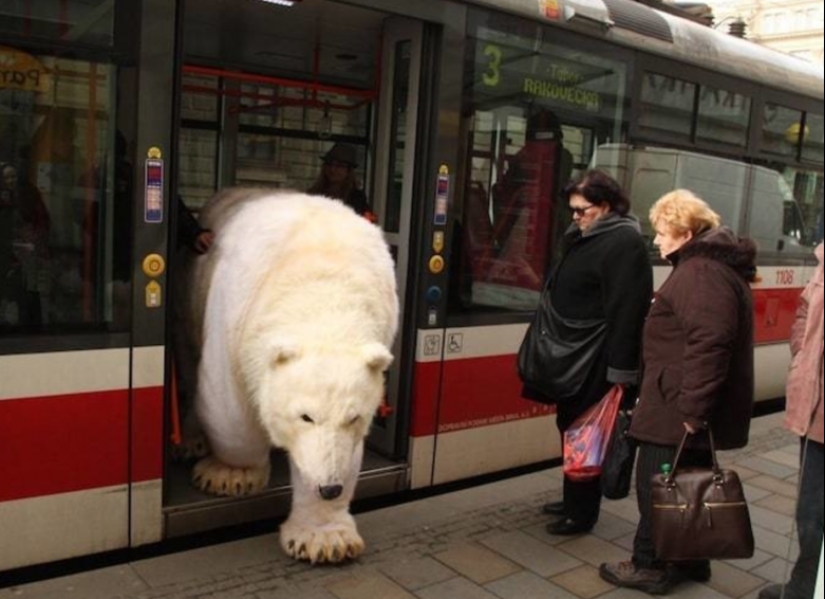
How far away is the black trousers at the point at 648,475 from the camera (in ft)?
12.8

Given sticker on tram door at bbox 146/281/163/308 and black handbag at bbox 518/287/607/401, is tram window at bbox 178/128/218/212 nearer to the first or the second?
sticker on tram door at bbox 146/281/163/308

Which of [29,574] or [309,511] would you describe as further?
[309,511]

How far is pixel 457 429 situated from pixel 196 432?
1.56 meters

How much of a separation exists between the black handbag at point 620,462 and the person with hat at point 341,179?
7.16 feet

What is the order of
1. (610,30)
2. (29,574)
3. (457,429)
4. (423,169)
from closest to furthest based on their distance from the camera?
(29,574) < (423,169) < (457,429) < (610,30)

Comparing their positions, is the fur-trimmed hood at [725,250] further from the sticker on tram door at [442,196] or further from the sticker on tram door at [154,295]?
the sticker on tram door at [154,295]

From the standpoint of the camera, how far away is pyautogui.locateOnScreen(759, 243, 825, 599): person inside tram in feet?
9.35

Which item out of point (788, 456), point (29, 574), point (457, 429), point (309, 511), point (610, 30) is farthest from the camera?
point (788, 456)

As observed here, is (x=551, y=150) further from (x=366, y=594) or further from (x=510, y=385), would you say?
(x=366, y=594)

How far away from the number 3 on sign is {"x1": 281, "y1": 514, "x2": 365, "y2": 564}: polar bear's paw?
2699 mm

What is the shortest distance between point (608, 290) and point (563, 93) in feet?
5.58

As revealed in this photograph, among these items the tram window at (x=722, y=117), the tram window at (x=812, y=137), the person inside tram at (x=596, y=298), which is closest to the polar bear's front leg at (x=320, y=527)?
the person inside tram at (x=596, y=298)

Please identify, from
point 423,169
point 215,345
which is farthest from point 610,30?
point 215,345

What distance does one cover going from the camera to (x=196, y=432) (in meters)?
4.83
